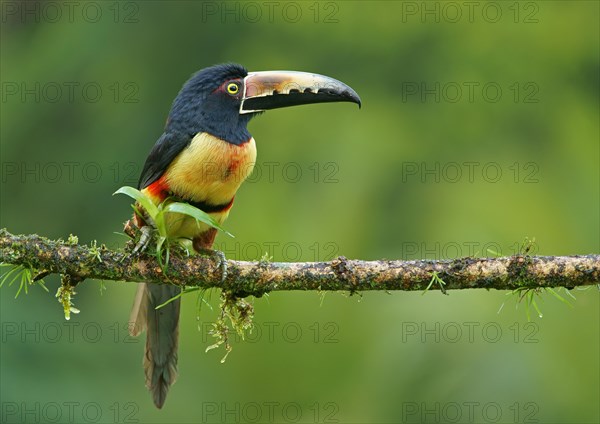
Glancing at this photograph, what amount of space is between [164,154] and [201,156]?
0.72ft

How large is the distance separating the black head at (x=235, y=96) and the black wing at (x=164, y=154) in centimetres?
5

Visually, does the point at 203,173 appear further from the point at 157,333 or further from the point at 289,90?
the point at 157,333

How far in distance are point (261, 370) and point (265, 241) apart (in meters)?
1.02

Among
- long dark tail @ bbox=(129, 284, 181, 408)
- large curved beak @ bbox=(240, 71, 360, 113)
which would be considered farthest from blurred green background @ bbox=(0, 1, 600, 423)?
large curved beak @ bbox=(240, 71, 360, 113)

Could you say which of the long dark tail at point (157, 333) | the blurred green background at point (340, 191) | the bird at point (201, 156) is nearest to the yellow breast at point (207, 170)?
the bird at point (201, 156)

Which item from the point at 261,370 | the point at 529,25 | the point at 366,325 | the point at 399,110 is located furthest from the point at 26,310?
the point at 529,25

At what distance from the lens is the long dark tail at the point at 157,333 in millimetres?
5613

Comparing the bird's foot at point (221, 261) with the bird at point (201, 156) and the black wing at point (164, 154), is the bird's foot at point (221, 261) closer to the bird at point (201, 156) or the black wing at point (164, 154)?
the bird at point (201, 156)

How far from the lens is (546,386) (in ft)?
22.0

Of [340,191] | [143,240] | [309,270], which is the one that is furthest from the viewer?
[340,191]

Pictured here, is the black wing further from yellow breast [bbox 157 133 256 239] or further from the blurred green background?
the blurred green background

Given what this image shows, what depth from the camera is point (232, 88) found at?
5.62m

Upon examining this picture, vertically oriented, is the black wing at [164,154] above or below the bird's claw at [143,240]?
above

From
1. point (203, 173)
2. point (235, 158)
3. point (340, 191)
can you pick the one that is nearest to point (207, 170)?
point (203, 173)
